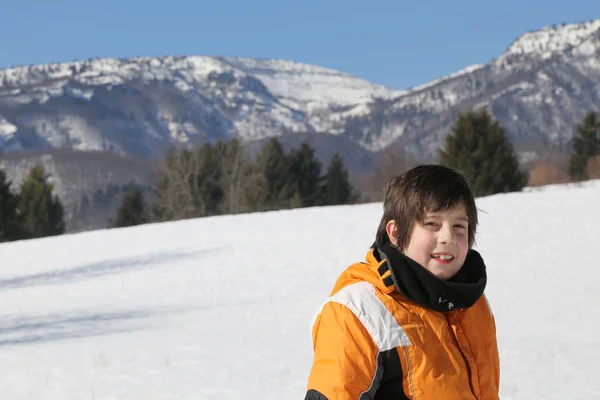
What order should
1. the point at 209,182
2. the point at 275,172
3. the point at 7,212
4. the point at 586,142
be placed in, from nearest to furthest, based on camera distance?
the point at 7,212
the point at 209,182
the point at 586,142
the point at 275,172

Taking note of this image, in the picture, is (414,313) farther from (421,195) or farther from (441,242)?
(421,195)

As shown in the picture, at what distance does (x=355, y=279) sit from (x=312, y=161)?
54.1m

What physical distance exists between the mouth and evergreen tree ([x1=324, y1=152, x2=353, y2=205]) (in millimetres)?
54493

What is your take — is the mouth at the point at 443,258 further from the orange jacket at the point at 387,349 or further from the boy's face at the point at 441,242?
the orange jacket at the point at 387,349

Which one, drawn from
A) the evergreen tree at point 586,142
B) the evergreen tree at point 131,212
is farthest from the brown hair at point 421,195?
the evergreen tree at point 131,212

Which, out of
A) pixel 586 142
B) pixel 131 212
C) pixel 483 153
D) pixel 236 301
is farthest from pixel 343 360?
pixel 131 212

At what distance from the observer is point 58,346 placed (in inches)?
389

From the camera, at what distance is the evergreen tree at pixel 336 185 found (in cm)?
5734

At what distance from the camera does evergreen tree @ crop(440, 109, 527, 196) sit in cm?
3794

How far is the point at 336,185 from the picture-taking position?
57375mm

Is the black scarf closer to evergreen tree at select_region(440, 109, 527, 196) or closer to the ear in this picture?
the ear

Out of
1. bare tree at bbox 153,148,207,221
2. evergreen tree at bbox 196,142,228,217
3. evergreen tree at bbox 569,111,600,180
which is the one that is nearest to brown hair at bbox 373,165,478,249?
bare tree at bbox 153,148,207,221

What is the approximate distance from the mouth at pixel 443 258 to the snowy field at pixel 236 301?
196 inches

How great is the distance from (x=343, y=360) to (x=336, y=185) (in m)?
55.2
